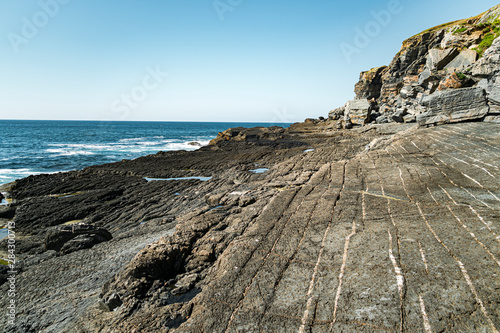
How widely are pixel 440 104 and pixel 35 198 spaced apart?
90.1 ft

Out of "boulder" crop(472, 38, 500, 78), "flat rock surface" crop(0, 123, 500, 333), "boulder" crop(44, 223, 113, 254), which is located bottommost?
"boulder" crop(44, 223, 113, 254)

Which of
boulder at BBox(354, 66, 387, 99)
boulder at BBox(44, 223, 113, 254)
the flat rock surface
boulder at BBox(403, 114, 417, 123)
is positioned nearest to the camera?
the flat rock surface

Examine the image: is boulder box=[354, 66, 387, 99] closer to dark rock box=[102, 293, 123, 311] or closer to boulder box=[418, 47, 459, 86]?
boulder box=[418, 47, 459, 86]

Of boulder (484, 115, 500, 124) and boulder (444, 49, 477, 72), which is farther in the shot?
boulder (444, 49, 477, 72)

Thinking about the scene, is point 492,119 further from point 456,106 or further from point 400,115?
point 400,115

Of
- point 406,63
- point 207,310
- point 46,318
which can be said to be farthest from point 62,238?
point 406,63

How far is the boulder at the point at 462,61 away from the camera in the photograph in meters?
24.1

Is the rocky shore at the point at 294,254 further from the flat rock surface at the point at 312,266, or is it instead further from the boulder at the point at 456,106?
the boulder at the point at 456,106

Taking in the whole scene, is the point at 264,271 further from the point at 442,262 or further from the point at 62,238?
the point at 62,238

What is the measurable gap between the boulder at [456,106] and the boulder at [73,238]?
71.1ft

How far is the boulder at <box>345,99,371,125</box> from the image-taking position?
3997 cm

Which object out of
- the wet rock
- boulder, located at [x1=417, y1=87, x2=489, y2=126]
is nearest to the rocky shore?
A: boulder, located at [x1=417, y1=87, x2=489, y2=126]

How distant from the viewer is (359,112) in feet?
Result: 133

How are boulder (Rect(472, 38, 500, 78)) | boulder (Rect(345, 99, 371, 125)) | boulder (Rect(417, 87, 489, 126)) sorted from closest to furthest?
boulder (Rect(417, 87, 489, 126)) → boulder (Rect(472, 38, 500, 78)) → boulder (Rect(345, 99, 371, 125))
